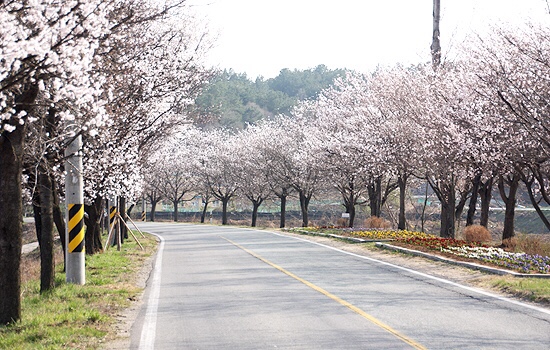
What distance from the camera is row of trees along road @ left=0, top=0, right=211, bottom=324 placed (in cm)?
795

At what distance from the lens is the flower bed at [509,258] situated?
50.5 ft

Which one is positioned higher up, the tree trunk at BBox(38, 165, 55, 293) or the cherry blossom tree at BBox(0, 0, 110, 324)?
the cherry blossom tree at BBox(0, 0, 110, 324)

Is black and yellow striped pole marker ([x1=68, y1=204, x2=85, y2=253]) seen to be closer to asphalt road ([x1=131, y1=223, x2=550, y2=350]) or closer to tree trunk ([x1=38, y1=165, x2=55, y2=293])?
tree trunk ([x1=38, y1=165, x2=55, y2=293])

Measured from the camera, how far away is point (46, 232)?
44.2 feet

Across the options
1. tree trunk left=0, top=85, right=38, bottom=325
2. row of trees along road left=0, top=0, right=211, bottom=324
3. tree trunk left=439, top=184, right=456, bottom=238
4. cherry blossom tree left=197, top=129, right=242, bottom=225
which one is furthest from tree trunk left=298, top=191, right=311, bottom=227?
tree trunk left=0, top=85, right=38, bottom=325

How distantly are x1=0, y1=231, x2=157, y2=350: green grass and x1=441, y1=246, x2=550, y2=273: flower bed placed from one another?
27.1ft

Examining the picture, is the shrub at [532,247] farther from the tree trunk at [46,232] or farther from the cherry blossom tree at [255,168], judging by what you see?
the cherry blossom tree at [255,168]

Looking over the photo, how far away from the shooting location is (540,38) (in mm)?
20406

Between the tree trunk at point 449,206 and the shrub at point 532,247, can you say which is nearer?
the shrub at point 532,247

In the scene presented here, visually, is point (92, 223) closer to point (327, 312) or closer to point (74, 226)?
point (74, 226)

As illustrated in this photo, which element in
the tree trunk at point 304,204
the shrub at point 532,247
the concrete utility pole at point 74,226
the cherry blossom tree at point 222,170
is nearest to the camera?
the concrete utility pole at point 74,226

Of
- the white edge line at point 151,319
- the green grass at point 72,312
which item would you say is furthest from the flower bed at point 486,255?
the green grass at point 72,312

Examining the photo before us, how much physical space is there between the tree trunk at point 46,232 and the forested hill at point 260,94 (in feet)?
252

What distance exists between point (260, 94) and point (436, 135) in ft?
355
